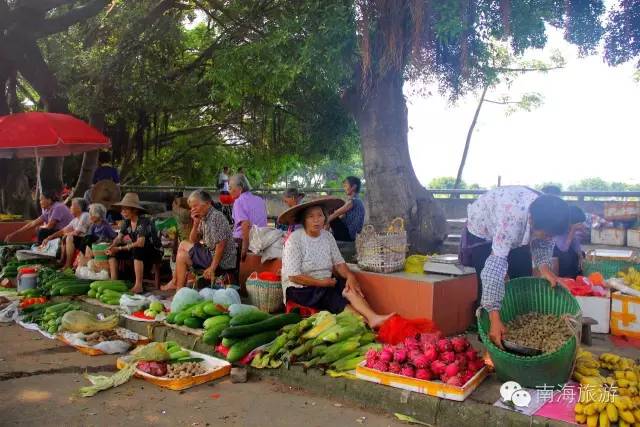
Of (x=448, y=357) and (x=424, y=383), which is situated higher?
(x=448, y=357)

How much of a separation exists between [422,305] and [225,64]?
5.56m

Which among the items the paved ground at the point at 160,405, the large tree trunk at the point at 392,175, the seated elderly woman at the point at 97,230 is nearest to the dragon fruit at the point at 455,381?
the paved ground at the point at 160,405

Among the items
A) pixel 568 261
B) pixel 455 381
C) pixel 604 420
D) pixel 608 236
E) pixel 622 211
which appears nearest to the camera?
pixel 604 420

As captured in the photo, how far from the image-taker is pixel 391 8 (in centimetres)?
672

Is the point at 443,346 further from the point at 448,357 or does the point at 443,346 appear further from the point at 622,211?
the point at 622,211

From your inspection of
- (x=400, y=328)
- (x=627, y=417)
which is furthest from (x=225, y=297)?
(x=627, y=417)

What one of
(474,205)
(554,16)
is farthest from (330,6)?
(474,205)

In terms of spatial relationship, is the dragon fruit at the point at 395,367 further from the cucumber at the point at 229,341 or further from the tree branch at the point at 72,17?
the tree branch at the point at 72,17

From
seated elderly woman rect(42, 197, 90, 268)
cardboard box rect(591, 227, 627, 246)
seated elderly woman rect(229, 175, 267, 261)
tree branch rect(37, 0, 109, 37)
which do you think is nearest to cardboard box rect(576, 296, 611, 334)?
seated elderly woman rect(229, 175, 267, 261)

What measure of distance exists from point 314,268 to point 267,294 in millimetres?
722

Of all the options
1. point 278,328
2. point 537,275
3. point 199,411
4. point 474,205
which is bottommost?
point 199,411

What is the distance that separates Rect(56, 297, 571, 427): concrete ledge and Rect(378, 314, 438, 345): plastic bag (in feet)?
2.45

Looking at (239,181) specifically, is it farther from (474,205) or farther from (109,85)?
(109,85)

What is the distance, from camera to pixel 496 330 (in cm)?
392
